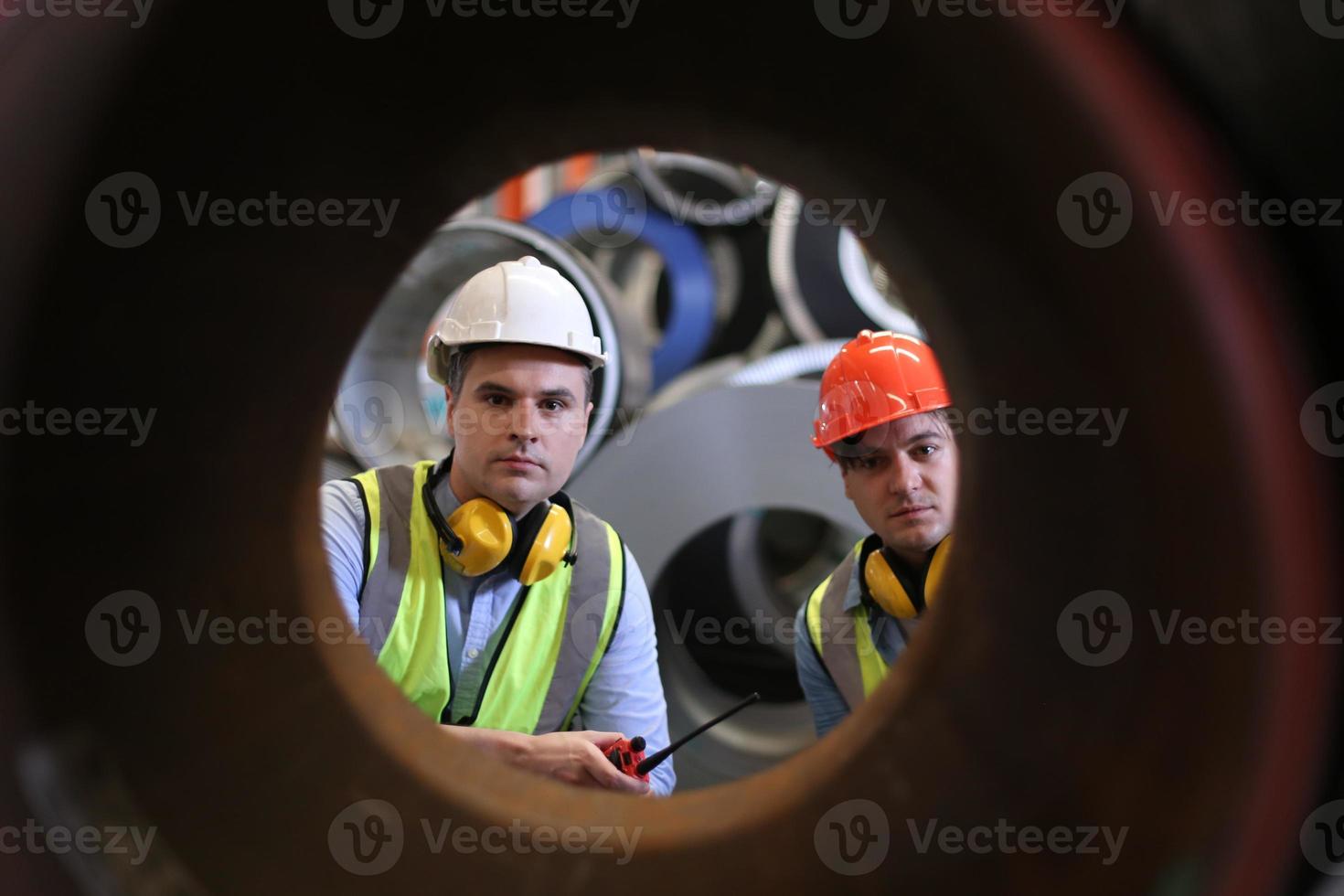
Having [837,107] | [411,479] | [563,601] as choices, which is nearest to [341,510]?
[411,479]

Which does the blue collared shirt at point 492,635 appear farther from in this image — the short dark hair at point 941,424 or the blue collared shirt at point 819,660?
the short dark hair at point 941,424

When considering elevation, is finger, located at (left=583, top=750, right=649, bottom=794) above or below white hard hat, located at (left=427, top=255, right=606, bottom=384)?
below

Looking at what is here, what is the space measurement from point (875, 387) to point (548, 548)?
2.07 ft

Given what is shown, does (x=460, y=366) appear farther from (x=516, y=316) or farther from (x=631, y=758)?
(x=631, y=758)

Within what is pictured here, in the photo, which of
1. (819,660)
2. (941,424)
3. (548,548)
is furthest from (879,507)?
(548,548)

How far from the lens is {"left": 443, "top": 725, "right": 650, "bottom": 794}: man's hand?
121 centimetres

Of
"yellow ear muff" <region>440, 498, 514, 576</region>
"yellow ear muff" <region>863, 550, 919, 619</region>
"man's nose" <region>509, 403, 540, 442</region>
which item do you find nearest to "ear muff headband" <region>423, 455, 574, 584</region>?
"yellow ear muff" <region>440, 498, 514, 576</region>

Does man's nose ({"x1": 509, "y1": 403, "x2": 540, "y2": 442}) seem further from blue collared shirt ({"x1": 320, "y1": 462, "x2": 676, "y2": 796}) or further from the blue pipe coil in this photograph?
the blue pipe coil

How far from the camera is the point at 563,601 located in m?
1.52

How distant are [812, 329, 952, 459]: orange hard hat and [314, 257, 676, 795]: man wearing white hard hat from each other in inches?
17.4

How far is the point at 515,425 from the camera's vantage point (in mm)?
1442

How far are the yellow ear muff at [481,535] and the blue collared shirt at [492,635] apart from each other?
0.31 feet

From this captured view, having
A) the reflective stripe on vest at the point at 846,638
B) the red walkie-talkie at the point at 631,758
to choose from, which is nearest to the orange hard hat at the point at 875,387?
the reflective stripe on vest at the point at 846,638

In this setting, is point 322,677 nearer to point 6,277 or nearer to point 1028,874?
point 6,277
